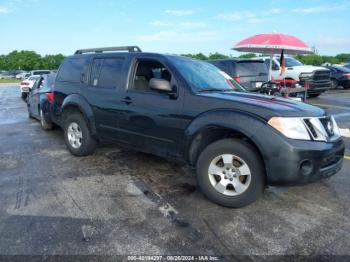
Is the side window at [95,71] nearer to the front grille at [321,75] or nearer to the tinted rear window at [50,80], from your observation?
the tinted rear window at [50,80]

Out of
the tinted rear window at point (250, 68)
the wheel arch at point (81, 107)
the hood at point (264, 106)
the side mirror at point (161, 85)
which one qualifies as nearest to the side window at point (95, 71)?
the wheel arch at point (81, 107)

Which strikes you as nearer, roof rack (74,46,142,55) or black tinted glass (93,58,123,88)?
black tinted glass (93,58,123,88)

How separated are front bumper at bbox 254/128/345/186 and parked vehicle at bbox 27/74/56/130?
18.8ft

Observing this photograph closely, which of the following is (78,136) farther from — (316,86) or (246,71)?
(316,86)

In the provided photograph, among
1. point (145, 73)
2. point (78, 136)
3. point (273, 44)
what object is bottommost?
point (78, 136)

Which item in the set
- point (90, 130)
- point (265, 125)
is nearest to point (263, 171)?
point (265, 125)

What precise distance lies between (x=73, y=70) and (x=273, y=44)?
6.15 meters

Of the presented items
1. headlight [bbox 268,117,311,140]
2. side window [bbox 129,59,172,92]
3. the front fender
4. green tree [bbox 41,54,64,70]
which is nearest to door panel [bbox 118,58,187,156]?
side window [bbox 129,59,172,92]

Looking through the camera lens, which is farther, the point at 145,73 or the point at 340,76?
the point at 340,76

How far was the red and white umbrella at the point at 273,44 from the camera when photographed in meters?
9.88

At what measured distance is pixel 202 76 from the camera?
476 centimetres

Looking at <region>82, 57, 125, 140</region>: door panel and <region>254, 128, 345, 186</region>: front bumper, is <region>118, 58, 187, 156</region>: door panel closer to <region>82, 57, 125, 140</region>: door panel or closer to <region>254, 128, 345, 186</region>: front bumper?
<region>82, 57, 125, 140</region>: door panel

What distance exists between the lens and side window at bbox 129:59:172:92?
4887mm

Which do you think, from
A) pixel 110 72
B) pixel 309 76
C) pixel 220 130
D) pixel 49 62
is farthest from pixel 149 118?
pixel 49 62
